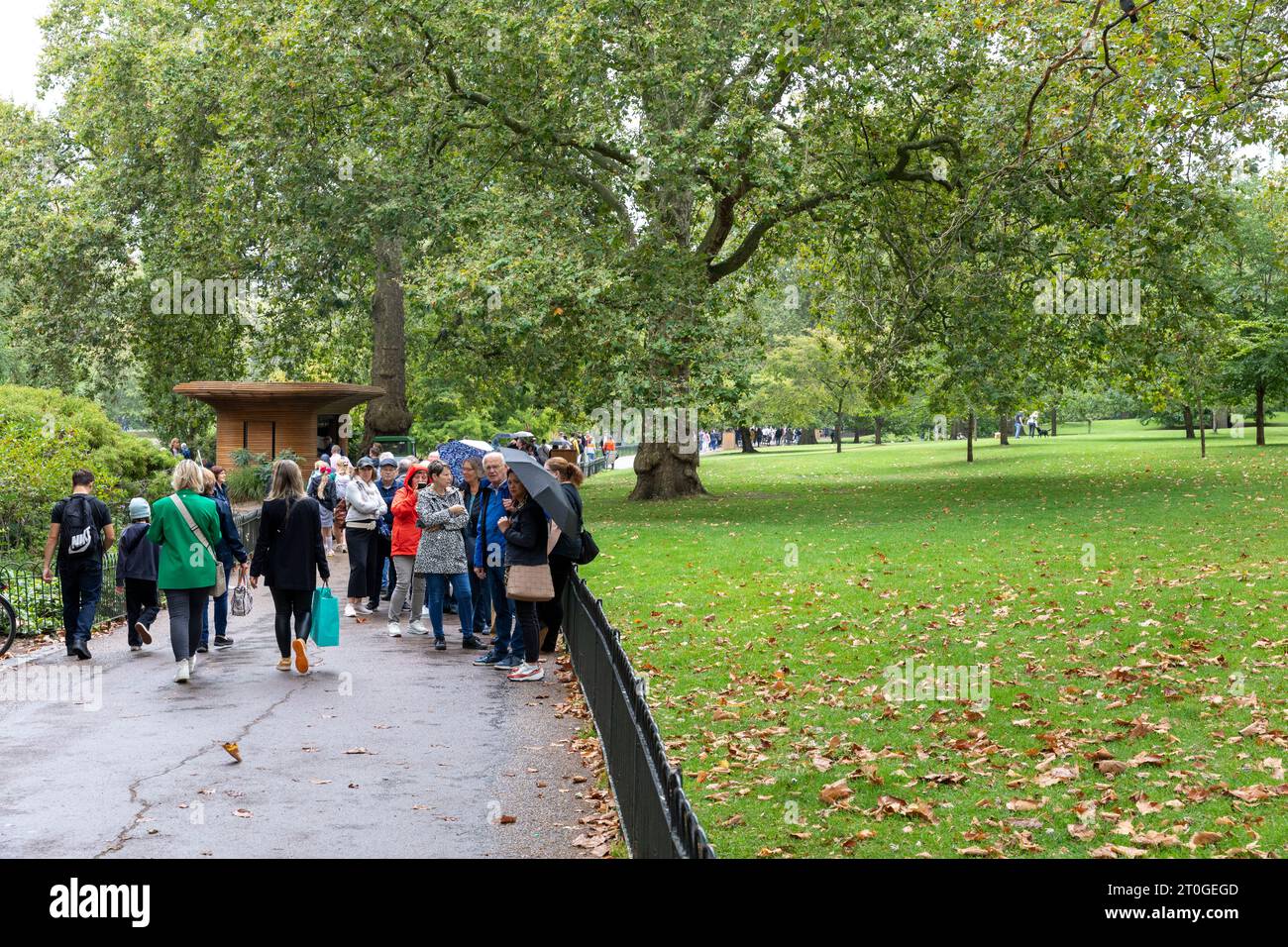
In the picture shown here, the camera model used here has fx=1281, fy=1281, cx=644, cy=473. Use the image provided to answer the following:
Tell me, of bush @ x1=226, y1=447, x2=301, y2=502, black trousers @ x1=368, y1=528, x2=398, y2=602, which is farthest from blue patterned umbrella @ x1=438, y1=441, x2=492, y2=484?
bush @ x1=226, y1=447, x2=301, y2=502

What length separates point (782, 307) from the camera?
82.5 meters

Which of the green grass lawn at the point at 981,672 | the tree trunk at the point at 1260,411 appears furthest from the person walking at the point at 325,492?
the tree trunk at the point at 1260,411

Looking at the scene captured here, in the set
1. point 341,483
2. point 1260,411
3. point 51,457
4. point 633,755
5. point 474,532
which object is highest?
point 1260,411

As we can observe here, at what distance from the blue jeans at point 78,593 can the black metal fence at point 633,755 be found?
5.44 m

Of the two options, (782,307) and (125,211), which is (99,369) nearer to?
(125,211)

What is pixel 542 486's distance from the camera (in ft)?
35.7

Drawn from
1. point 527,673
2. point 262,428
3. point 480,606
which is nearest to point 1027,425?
point 262,428

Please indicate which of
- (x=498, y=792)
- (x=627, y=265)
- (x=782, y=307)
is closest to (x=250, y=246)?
(x=627, y=265)

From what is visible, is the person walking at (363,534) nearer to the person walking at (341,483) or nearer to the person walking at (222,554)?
the person walking at (341,483)

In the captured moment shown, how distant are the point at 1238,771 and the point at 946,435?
75.7 meters

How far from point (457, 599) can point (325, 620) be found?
186cm

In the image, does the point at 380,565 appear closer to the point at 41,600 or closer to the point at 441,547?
the point at 441,547

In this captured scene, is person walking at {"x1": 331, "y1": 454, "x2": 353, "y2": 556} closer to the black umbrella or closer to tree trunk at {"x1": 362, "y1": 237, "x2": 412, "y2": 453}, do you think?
the black umbrella

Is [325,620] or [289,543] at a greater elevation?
[289,543]
